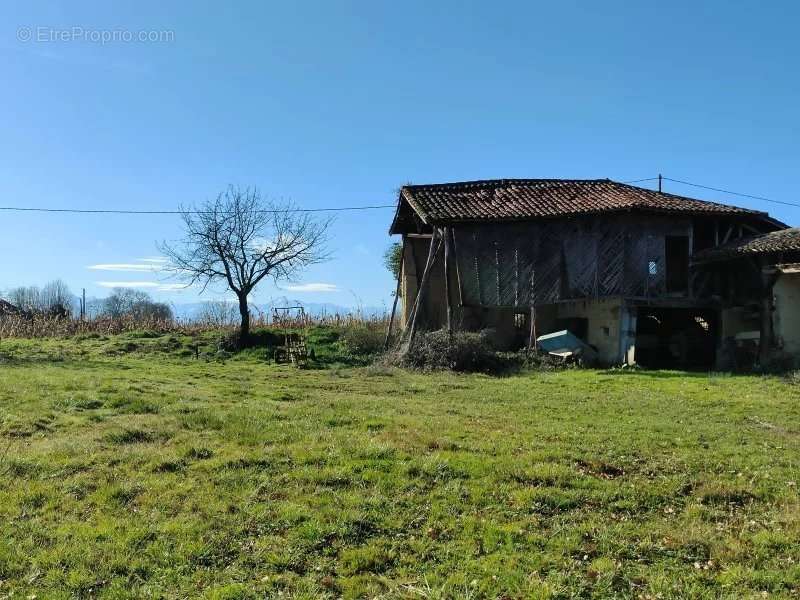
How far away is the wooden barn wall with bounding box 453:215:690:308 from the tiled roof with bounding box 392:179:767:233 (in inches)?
19.2

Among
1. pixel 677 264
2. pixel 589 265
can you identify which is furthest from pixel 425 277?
pixel 677 264

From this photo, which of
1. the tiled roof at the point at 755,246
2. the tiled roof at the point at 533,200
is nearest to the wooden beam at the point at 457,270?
the tiled roof at the point at 533,200

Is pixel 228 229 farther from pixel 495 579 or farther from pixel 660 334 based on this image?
pixel 495 579

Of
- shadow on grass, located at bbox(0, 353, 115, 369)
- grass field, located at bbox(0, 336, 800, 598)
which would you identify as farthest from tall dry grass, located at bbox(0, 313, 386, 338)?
grass field, located at bbox(0, 336, 800, 598)

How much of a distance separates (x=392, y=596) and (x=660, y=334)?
20.7m

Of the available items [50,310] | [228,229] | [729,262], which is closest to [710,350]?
[729,262]

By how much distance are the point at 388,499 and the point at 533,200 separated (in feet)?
54.8

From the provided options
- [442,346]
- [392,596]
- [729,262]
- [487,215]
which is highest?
[487,215]

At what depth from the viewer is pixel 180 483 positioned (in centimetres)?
609

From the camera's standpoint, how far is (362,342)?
23.4 meters

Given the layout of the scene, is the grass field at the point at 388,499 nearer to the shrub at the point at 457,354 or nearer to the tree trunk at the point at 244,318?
the shrub at the point at 457,354

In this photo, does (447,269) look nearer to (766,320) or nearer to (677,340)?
(677,340)

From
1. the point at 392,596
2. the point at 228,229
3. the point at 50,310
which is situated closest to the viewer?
the point at 392,596

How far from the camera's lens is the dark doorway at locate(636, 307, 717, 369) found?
21.0 meters
